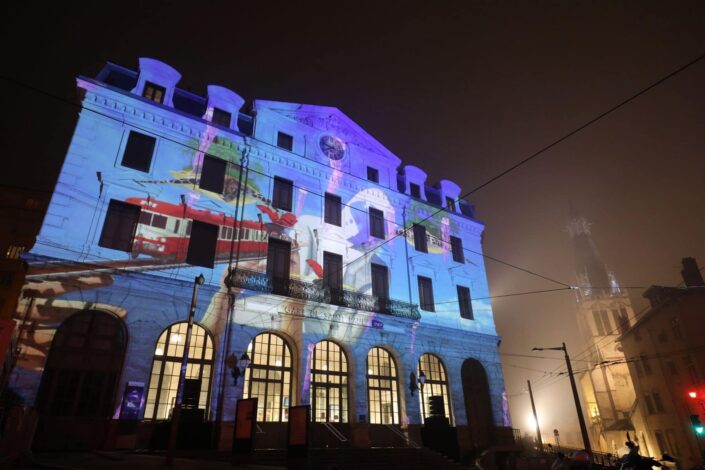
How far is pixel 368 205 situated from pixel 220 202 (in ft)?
31.2

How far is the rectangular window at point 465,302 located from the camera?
2740 cm

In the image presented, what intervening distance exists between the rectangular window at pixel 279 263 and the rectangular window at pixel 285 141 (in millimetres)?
5937

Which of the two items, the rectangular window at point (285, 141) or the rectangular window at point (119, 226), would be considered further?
the rectangular window at point (285, 141)

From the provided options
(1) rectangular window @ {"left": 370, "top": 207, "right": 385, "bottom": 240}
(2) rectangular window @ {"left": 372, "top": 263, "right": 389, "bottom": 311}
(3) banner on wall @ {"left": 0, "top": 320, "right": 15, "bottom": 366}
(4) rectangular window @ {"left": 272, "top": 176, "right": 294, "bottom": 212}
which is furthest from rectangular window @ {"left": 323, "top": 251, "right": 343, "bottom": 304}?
(3) banner on wall @ {"left": 0, "top": 320, "right": 15, "bottom": 366}

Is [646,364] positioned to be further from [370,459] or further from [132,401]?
[132,401]

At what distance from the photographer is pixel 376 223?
2616 cm

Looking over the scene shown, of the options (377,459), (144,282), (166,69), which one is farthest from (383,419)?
(166,69)

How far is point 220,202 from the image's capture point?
66.1 feet

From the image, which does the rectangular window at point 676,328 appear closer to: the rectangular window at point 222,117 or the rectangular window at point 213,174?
the rectangular window at point 213,174

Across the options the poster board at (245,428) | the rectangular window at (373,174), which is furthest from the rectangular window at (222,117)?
the poster board at (245,428)

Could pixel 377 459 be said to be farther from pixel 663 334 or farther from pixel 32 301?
pixel 663 334

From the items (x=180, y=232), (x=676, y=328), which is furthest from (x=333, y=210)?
(x=676, y=328)

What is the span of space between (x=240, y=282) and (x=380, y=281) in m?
8.83

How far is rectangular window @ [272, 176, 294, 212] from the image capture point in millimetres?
22328
